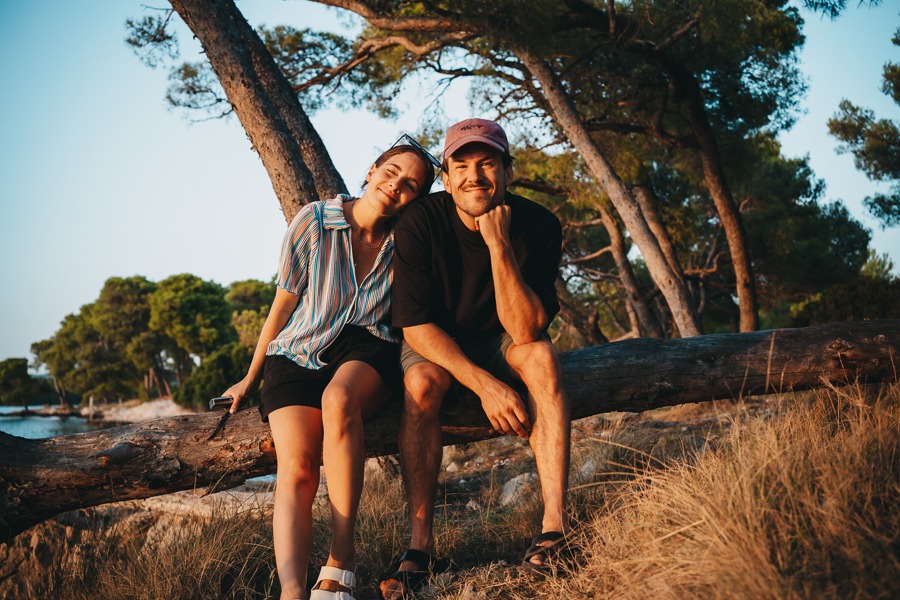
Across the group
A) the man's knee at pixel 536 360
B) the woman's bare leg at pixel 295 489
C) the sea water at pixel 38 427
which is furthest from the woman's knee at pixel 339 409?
the sea water at pixel 38 427

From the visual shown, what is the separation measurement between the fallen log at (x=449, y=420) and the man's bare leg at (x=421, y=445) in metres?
0.33

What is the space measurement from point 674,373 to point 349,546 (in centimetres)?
212

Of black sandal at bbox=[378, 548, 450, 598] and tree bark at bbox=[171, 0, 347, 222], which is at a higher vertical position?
tree bark at bbox=[171, 0, 347, 222]

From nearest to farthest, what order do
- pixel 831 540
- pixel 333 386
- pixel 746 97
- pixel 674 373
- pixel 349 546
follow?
pixel 831 540, pixel 349 546, pixel 333 386, pixel 674 373, pixel 746 97

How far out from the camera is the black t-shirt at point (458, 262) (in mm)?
2943

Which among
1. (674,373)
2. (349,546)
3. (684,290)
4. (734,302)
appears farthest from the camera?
(734,302)

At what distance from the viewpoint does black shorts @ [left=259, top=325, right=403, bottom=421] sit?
2.77m

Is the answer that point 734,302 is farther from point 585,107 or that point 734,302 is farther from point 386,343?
point 386,343

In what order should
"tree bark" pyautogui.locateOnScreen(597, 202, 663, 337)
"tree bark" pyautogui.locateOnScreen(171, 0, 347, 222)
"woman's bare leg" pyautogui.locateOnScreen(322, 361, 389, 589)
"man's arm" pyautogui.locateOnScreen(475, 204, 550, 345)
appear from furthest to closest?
"tree bark" pyautogui.locateOnScreen(597, 202, 663, 337), "tree bark" pyautogui.locateOnScreen(171, 0, 347, 222), "man's arm" pyautogui.locateOnScreen(475, 204, 550, 345), "woman's bare leg" pyautogui.locateOnScreen(322, 361, 389, 589)

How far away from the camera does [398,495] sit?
399 cm

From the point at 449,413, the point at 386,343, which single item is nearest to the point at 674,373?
the point at 449,413

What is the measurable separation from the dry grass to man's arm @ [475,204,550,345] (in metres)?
0.71

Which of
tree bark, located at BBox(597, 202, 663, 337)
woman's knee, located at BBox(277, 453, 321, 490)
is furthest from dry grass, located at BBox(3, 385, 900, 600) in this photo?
tree bark, located at BBox(597, 202, 663, 337)

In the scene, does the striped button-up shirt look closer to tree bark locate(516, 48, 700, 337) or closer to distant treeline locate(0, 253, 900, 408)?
tree bark locate(516, 48, 700, 337)
